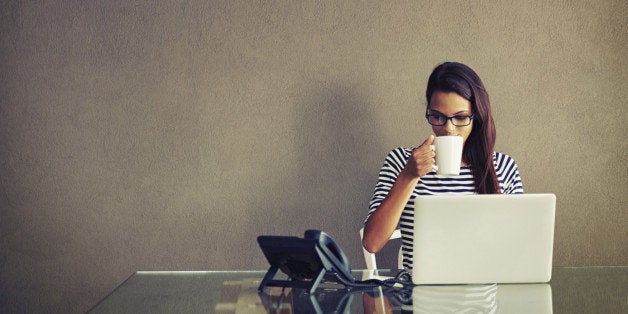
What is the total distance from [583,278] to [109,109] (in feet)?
6.58

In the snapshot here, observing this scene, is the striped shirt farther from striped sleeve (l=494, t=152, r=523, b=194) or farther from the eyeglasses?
the eyeglasses

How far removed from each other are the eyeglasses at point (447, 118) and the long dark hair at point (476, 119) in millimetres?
57

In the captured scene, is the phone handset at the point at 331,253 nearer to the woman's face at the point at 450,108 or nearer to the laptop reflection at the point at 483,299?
the laptop reflection at the point at 483,299

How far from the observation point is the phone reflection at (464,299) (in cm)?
143

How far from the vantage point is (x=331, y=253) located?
168cm

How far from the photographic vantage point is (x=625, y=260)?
118 inches

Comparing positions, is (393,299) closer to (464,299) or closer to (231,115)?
(464,299)

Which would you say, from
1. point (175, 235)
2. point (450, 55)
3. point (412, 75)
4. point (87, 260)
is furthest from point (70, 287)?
point (450, 55)

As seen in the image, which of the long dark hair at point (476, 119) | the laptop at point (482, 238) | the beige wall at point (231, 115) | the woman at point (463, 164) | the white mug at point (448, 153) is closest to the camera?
the laptop at point (482, 238)

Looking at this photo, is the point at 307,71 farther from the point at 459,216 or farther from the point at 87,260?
the point at 459,216

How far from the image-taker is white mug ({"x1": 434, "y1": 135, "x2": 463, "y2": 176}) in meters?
1.75

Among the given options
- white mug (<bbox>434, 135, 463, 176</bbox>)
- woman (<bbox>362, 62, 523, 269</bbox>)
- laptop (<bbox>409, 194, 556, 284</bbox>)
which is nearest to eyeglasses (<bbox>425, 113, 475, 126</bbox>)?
woman (<bbox>362, 62, 523, 269</bbox>)

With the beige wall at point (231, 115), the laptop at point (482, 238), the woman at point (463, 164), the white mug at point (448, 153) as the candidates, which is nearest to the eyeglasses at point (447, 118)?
the woman at point (463, 164)

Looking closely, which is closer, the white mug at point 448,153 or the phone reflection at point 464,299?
the phone reflection at point 464,299
